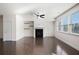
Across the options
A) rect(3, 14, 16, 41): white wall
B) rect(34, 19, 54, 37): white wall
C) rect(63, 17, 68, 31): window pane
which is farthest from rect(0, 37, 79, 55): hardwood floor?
rect(3, 14, 16, 41): white wall

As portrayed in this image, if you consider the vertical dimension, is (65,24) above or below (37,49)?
above

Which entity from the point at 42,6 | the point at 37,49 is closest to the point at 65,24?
the point at 37,49

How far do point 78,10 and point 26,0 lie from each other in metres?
3.16

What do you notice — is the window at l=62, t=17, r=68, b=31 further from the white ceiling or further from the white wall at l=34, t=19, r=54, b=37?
the white ceiling

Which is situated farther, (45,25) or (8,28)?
(8,28)

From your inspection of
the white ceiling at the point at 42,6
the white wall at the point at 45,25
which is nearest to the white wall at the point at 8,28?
the white wall at the point at 45,25

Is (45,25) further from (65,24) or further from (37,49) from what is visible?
(37,49)

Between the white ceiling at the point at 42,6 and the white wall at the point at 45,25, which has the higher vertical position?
the white ceiling at the point at 42,6

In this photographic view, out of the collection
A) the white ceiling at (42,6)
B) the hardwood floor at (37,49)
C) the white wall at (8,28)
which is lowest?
the hardwood floor at (37,49)

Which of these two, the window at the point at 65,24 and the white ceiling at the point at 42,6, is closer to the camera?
the white ceiling at the point at 42,6

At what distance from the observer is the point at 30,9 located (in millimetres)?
3379

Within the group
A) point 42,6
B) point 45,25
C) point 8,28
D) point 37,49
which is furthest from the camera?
point 8,28

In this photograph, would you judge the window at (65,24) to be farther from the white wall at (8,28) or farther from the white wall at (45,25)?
the white wall at (8,28)
